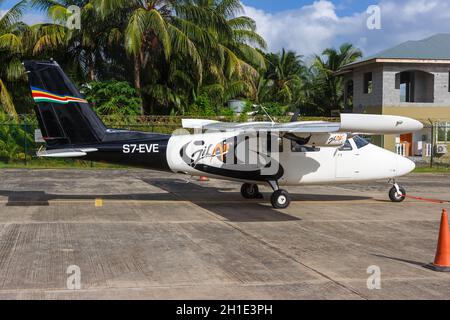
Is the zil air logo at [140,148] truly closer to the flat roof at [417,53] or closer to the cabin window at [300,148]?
the cabin window at [300,148]

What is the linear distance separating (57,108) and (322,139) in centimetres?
671

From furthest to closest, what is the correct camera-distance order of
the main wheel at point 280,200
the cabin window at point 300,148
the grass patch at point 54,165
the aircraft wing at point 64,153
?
the grass patch at point 54,165
the cabin window at point 300,148
the main wheel at point 280,200
the aircraft wing at point 64,153

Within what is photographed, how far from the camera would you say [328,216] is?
41.8ft

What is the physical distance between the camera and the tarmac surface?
22.0ft

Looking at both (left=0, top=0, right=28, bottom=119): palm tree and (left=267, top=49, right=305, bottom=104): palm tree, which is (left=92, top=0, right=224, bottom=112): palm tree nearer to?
(left=0, top=0, right=28, bottom=119): palm tree

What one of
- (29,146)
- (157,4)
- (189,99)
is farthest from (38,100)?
(189,99)

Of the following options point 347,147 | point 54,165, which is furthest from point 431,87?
point 54,165

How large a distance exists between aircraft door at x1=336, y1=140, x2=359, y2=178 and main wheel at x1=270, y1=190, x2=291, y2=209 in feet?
5.67

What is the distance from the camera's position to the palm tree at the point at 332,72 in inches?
1863

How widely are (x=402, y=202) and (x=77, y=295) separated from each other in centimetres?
1157

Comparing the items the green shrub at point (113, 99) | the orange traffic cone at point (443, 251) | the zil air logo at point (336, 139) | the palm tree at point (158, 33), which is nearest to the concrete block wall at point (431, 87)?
the palm tree at point (158, 33)

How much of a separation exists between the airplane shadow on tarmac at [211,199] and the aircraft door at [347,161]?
162cm

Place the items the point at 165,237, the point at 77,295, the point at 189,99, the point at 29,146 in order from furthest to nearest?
the point at 189,99, the point at 29,146, the point at 165,237, the point at 77,295
